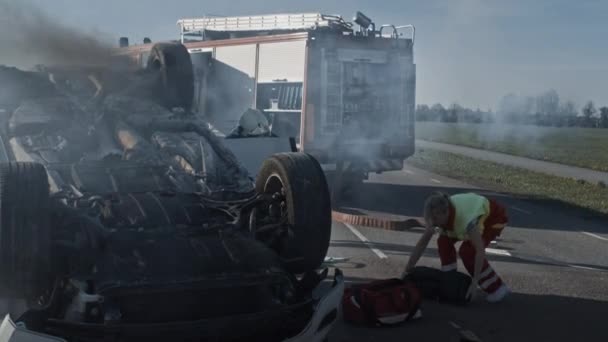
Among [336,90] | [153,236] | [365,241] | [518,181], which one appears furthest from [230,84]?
[153,236]

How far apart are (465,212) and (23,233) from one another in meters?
3.75

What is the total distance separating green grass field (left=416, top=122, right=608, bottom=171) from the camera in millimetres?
19736

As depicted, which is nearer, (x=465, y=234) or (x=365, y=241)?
(x=465, y=234)

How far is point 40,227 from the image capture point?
4449 mm

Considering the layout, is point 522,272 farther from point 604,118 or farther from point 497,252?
point 604,118

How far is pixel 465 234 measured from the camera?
6.77 metres

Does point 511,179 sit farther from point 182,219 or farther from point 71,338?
point 71,338

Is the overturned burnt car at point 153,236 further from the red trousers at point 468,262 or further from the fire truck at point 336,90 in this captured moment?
the fire truck at point 336,90

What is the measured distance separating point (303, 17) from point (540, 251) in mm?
7591

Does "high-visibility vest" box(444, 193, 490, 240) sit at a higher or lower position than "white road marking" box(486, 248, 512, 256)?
higher

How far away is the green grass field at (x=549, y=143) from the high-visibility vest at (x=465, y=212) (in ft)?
38.2

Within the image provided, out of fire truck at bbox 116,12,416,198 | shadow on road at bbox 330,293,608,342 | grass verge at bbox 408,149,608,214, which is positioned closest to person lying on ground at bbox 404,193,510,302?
shadow on road at bbox 330,293,608,342

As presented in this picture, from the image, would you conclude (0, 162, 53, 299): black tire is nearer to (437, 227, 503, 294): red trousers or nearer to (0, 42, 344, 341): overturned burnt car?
(0, 42, 344, 341): overturned burnt car

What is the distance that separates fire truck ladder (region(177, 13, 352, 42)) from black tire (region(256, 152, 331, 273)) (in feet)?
26.1
